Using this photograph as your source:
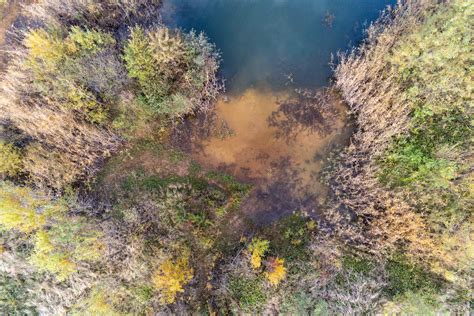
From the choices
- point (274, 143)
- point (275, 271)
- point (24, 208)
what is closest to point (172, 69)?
point (274, 143)

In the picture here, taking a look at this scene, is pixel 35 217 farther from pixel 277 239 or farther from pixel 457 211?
pixel 457 211

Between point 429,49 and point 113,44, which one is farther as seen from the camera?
point 113,44

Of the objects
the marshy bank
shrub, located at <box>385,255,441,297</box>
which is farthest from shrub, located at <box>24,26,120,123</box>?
shrub, located at <box>385,255,441,297</box>

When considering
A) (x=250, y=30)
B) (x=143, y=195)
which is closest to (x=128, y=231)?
(x=143, y=195)

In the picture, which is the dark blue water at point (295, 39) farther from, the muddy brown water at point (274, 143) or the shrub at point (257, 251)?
the shrub at point (257, 251)

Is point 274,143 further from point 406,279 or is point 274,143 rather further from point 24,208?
point 24,208
